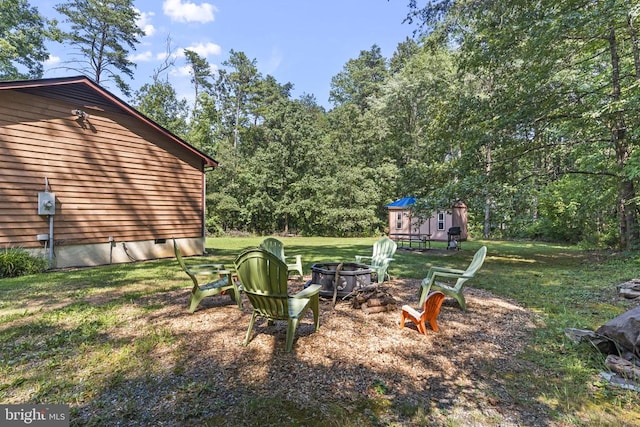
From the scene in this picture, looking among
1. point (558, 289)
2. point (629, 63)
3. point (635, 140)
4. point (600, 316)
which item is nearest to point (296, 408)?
point (600, 316)

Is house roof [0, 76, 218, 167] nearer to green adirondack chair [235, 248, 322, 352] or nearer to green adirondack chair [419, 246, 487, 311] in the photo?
green adirondack chair [235, 248, 322, 352]

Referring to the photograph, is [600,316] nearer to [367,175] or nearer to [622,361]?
[622,361]

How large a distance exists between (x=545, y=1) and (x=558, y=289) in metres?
6.81

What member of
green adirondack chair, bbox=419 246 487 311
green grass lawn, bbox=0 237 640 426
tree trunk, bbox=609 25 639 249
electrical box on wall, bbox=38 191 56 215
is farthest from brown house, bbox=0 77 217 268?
tree trunk, bbox=609 25 639 249

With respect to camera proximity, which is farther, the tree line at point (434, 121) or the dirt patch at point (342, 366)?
the tree line at point (434, 121)

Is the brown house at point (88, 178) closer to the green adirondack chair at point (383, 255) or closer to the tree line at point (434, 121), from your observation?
the green adirondack chair at point (383, 255)

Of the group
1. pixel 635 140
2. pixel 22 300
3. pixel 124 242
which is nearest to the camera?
pixel 22 300

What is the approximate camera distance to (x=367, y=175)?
23.0 meters

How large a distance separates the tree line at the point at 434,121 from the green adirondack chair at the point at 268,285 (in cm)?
722

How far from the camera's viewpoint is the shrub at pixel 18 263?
263 inches

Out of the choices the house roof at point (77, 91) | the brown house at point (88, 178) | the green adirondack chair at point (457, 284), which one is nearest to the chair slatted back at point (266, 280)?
the green adirondack chair at point (457, 284)

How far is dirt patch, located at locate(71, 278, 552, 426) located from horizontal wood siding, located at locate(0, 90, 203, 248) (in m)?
5.79

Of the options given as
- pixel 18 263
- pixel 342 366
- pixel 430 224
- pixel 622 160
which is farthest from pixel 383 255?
pixel 430 224

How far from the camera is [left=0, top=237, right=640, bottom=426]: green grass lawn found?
2289 mm
